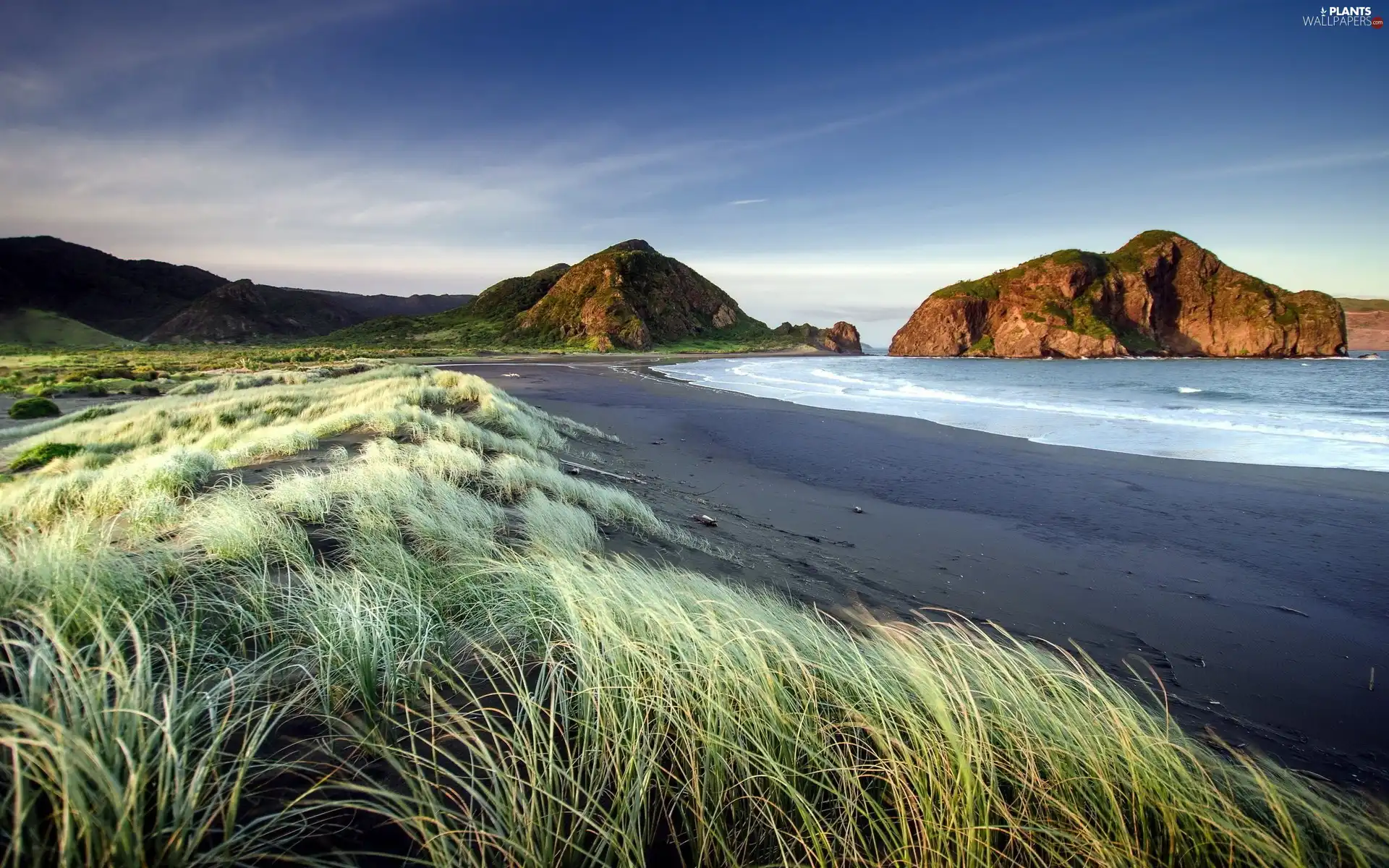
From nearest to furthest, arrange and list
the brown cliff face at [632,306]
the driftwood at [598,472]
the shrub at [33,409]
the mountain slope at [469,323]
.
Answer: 1. the driftwood at [598,472]
2. the shrub at [33,409]
3. the mountain slope at [469,323]
4. the brown cliff face at [632,306]

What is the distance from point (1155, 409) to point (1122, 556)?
2178 centimetres

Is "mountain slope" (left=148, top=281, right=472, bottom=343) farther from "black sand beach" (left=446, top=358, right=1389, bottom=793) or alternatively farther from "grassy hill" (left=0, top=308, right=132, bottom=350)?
"black sand beach" (left=446, top=358, right=1389, bottom=793)

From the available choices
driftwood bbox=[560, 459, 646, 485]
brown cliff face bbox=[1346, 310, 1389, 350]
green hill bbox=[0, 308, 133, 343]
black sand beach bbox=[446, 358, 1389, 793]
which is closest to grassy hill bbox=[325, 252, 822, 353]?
green hill bbox=[0, 308, 133, 343]

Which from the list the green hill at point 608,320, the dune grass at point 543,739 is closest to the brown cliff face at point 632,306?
the green hill at point 608,320

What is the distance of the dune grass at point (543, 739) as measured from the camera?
1528 millimetres

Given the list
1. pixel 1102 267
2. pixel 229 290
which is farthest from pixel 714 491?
pixel 229 290

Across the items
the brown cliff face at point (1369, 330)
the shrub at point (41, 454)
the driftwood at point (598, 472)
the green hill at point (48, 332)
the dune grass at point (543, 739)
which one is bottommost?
the driftwood at point (598, 472)

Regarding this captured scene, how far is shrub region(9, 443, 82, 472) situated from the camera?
28.4 ft

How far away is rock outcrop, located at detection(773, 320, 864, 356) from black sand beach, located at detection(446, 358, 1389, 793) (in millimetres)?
146029

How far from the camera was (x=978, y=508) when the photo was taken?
8.62 m

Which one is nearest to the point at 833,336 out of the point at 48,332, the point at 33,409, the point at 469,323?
the point at 469,323

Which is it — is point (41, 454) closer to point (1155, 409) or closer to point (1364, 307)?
point (1155, 409)

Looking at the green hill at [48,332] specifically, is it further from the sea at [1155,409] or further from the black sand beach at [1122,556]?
the black sand beach at [1122,556]

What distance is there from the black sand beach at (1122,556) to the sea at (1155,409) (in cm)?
263
